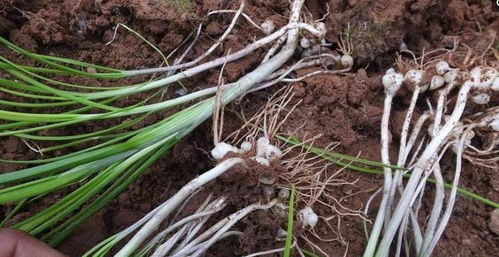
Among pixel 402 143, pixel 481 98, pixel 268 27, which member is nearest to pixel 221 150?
pixel 268 27

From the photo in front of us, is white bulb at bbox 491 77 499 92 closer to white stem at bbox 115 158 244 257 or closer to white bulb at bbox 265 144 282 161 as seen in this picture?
white bulb at bbox 265 144 282 161

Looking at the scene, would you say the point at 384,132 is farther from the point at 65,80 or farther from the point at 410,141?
the point at 65,80

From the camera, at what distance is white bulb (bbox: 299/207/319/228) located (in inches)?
49.8

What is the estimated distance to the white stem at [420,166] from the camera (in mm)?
1229

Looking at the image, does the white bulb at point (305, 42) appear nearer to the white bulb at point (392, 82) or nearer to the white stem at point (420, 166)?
the white bulb at point (392, 82)

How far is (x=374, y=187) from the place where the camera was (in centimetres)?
136

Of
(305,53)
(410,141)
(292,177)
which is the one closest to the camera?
(292,177)

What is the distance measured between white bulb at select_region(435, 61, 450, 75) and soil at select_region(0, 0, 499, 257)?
0.40 ft

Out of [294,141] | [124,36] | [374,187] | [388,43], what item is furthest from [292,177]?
[124,36]

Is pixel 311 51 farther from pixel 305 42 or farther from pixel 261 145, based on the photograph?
pixel 261 145

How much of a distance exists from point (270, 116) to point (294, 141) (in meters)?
0.10

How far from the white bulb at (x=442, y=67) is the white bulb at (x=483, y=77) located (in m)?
0.08

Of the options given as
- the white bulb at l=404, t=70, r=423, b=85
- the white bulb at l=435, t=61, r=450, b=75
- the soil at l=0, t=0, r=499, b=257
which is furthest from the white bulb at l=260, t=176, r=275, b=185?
the white bulb at l=435, t=61, r=450, b=75

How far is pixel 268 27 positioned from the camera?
144cm
